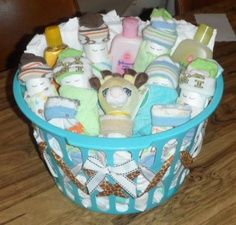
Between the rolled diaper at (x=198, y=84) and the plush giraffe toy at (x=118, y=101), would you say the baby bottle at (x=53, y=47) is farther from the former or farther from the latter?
the rolled diaper at (x=198, y=84)

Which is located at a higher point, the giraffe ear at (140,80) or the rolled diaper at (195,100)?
the giraffe ear at (140,80)

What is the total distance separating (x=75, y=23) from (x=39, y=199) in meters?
0.31

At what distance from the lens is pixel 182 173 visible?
72 cm

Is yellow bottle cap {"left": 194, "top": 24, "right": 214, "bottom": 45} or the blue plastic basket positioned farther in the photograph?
yellow bottle cap {"left": 194, "top": 24, "right": 214, "bottom": 45}

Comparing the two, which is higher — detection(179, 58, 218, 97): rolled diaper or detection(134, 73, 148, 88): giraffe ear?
detection(179, 58, 218, 97): rolled diaper

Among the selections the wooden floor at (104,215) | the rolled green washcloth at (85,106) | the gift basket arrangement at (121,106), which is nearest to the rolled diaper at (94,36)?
the gift basket arrangement at (121,106)

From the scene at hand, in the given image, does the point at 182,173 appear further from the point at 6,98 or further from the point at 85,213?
the point at 6,98

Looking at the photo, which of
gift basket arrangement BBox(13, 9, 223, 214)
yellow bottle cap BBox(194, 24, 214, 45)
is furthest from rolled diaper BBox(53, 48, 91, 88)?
A: yellow bottle cap BBox(194, 24, 214, 45)

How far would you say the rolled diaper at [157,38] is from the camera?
0.71 meters

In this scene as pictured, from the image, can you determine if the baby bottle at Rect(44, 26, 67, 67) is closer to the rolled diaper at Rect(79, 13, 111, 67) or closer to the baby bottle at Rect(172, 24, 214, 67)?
the rolled diaper at Rect(79, 13, 111, 67)

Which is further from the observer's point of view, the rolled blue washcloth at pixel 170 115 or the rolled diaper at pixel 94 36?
the rolled diaper at pixel 94 36

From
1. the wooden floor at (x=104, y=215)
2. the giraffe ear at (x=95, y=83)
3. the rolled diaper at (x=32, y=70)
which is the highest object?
the rolled diaper at (x=32, y=70)

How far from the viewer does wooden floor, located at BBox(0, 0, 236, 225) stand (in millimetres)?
696

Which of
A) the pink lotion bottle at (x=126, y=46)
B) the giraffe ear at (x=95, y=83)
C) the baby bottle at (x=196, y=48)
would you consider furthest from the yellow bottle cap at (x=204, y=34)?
the giraffe ear at (x=95, y=83)
